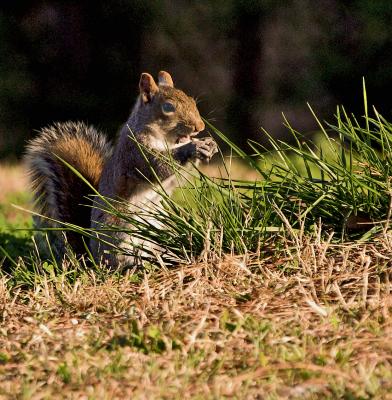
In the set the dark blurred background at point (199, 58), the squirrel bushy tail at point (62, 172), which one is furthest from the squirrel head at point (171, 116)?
the dark blurred background at point (199, 58)

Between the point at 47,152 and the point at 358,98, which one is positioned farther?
the point at 358,98

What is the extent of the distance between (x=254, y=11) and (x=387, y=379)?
13143 mm

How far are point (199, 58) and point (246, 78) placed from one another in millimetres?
Answer: 871

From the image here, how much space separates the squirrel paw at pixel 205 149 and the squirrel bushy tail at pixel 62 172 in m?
1.10

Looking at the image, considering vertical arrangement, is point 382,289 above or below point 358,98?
above

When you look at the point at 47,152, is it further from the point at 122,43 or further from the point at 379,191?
the point at 122,43

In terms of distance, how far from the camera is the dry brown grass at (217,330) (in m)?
2.78

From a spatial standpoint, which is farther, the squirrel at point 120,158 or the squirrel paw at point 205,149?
the squirrel at point 120,158

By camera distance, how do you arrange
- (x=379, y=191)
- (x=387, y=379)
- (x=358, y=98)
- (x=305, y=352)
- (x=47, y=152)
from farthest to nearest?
(x=358, y=98) < (x=47, y=152) < (x=379, y=191) < (x=305, y=352) < (x=387, y=379)

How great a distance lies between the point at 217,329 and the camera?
3.12m

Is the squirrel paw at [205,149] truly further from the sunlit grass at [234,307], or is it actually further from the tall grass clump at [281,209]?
the tall grass clump at [281,209]

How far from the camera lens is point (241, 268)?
3.66m

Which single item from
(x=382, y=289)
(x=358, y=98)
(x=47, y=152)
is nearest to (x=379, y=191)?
(x=382, y=289)

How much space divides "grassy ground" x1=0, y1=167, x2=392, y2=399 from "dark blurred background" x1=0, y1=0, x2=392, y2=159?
37.8ft
